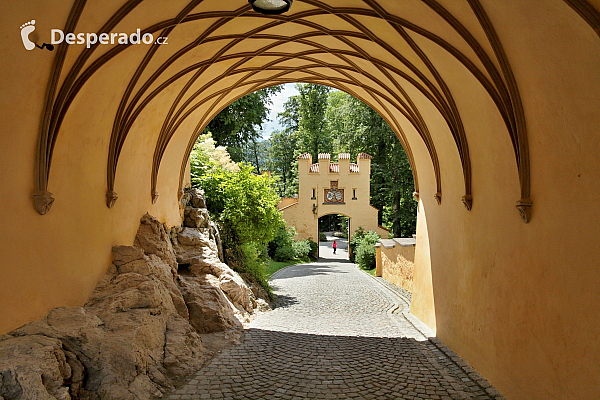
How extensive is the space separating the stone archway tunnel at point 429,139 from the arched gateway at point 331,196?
2362cm

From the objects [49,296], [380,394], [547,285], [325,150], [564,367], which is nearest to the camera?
[564,367]

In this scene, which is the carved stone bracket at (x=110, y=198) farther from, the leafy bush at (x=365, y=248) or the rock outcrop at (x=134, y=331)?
the leafy bush at (x=365, y=248)

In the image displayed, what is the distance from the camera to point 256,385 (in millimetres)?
6312

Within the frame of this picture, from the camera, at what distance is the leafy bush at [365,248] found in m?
26.4

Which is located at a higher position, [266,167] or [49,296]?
[266,167]

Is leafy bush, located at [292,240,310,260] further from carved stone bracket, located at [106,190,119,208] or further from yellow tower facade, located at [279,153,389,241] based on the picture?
carved stone bracket, located at [106,190,119,208]

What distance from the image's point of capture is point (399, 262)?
57.9 ft

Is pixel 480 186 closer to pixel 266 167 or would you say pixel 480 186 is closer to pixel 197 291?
pixel 197 291

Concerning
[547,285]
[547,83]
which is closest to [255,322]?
[547,285]

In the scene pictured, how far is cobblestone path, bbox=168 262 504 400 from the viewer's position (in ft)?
19.8

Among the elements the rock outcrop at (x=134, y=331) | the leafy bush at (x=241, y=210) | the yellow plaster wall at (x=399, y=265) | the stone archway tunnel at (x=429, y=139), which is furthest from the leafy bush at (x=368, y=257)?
the stone archway tunnel at (x=429, y=139)

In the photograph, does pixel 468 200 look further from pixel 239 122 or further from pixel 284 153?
pixel 284 153

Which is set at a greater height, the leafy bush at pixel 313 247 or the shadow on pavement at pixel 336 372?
the leafy bush at pixel 313 247

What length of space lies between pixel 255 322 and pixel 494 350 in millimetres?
6013
